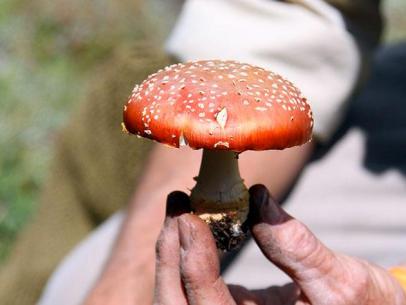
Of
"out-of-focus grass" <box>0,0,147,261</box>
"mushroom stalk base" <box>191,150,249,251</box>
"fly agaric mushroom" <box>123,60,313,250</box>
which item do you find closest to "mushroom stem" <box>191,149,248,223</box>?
"mushroom stalk base" <box>191,150,249,251</box>

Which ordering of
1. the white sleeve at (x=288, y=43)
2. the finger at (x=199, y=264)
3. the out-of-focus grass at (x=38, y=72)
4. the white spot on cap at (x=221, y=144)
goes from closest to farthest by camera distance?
1. the white spot on cap at (x=221, y=144)
2. the finger at (x=199, y=264)
3. the white sleeve at (x=288, y=43)
4. the out-of-focus grass at (x=38, y=72)

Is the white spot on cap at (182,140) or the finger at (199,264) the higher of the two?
the white spot on cap at (182,140)

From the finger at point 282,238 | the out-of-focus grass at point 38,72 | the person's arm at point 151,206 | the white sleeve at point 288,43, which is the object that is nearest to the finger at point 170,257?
the finger at point 282,238

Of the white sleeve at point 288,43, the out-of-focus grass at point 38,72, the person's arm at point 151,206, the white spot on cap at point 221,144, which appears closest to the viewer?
the white spot on cap at point 221,144

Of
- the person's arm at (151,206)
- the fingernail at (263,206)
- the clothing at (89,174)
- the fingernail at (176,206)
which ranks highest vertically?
the fingernail at (263,206)

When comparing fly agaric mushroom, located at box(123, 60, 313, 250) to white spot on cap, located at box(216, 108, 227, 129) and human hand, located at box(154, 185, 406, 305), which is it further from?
human hand, located at box(154, 185, 406, 305)

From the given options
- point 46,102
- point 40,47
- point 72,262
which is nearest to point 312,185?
point 72,262

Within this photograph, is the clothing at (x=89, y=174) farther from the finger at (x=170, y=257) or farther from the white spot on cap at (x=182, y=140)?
the white spot on cap at (x=182, y=140)

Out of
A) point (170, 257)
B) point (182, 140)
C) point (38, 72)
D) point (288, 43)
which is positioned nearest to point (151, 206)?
point (288, 43)
